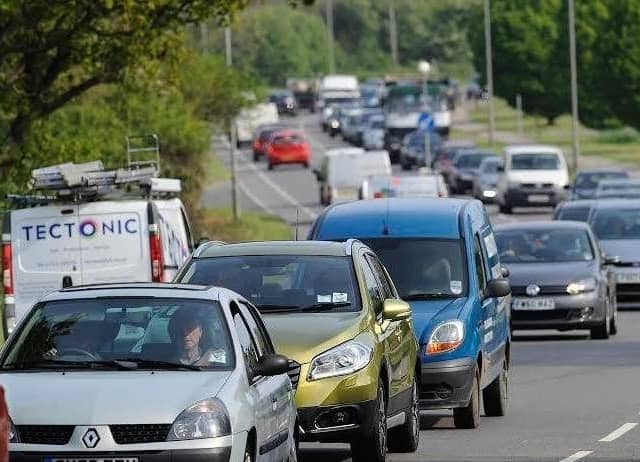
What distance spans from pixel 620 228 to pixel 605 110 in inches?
2598

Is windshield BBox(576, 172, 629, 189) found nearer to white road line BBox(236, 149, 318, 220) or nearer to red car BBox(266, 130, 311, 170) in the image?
white road line BBox(236, 149, 318, 220)

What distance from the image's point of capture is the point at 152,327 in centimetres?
1180

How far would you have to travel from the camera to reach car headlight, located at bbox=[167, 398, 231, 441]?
10.7m

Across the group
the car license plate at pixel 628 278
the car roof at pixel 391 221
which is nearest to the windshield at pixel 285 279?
the car roof at pixel 391 221

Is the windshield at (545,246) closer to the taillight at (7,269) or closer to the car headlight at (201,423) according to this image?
the taillight at (7,269)

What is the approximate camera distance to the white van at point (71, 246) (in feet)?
76.0

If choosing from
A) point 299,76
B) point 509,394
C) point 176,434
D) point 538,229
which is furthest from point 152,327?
point 299,76

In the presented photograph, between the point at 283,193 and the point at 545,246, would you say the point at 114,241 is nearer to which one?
the point at 545,246

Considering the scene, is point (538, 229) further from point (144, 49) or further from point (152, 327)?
point (152, 327)

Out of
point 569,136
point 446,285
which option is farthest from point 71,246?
point 569,136

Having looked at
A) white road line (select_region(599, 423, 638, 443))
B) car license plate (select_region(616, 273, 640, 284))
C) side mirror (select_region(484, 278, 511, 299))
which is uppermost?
side mirror (select_region(484, 278, 511, 299))

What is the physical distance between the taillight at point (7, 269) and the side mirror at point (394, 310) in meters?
9.38

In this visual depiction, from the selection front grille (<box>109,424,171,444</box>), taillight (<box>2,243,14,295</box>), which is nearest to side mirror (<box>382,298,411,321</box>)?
front grille (<box>109,424,171,444</box>)

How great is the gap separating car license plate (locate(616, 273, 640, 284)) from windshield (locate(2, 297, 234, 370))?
21231 millimetres
